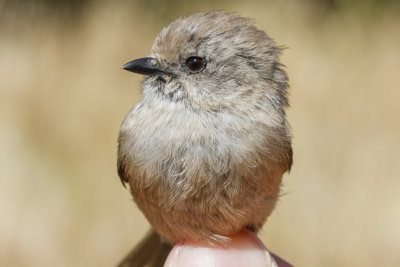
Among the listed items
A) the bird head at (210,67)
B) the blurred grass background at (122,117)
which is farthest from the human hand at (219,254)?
the blurred grass background at (122,117)

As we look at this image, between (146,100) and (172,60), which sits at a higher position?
(172,60)

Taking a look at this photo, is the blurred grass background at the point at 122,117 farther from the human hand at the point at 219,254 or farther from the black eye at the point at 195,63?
the black eye at the point at 195,63

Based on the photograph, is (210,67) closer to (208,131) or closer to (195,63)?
(195,63)

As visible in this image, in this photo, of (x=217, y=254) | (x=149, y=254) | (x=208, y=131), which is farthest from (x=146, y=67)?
(x=149, y=254)
